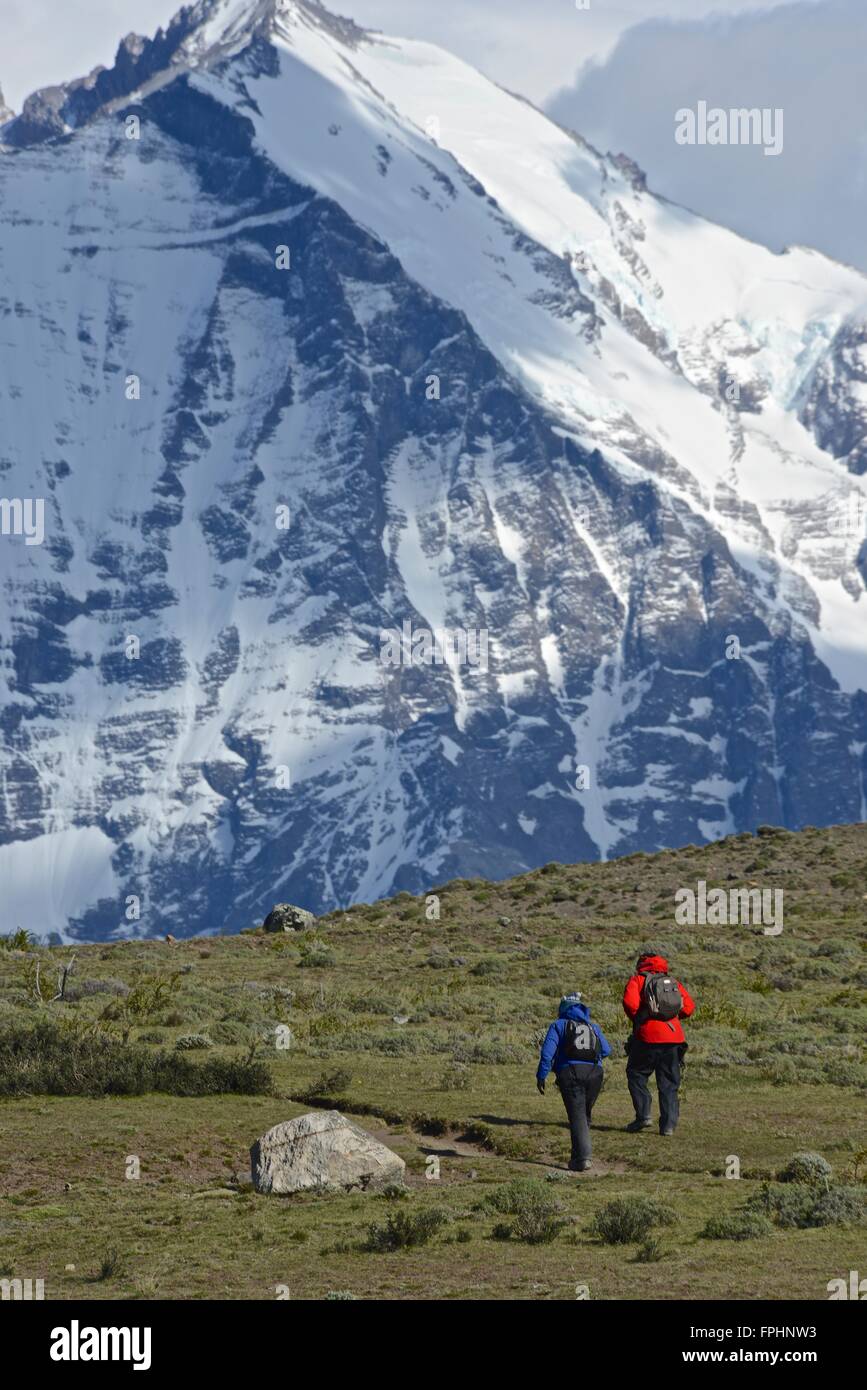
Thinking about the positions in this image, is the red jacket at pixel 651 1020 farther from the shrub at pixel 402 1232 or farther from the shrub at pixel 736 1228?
the shrub at pixel 402 1232

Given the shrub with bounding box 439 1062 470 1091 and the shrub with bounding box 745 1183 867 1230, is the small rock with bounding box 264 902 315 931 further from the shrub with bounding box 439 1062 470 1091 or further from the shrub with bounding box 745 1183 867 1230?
the shrub with bounding box 745 1183 867 1230

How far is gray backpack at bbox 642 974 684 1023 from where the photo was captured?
1136 inches

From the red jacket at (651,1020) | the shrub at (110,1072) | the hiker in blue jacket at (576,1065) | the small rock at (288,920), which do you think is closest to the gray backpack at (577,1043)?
the hiker in blue jacket at (576,1065)

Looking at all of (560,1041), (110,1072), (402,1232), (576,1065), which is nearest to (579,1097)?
(576,1065)

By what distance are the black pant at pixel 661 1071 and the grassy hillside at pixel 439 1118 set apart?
0.43 metres

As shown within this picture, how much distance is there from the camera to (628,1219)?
2280cm

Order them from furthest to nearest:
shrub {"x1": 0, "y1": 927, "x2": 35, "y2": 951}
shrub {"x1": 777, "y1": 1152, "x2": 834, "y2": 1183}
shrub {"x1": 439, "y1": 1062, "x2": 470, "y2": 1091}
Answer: shrub {"x1": 0, "y1": 927, "x2": 35, "y2": 951} < shrub {"x1": 439, "y1": 1062, "x2": 470, "y2": 1091} < shrub {"x1": 777, "y1": 1152, "x2": 834, "y2": 1183}

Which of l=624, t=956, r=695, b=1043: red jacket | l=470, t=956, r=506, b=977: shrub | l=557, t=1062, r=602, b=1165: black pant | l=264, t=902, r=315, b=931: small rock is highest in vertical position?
l=264, t=902, r=315, b=931: small rock

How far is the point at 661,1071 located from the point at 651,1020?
70 cm

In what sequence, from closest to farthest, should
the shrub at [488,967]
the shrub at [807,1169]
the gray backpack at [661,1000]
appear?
the shrub at [807,1169], the gray backpack at [661,1000], the shrub at [488,967]

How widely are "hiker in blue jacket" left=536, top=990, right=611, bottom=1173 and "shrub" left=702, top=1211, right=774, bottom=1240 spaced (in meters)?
4.08

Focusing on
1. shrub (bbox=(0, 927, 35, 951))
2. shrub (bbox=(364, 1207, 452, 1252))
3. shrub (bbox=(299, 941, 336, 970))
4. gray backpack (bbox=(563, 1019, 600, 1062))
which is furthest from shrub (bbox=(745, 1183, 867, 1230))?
shrub (bbox=(0, 927, 35, 951))

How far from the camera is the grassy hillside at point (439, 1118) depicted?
2186 centimetres
